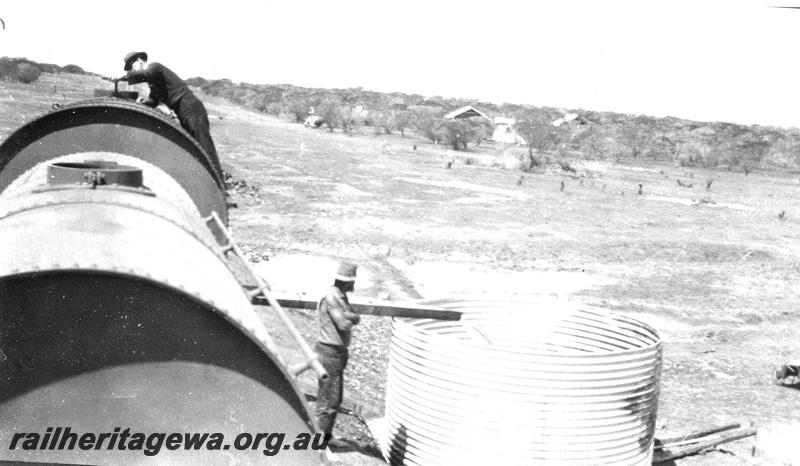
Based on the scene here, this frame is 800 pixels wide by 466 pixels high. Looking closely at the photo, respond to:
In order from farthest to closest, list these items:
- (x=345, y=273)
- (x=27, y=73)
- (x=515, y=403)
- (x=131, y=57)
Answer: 1. (x=27, y=73)
2. (x=131, y=57)
3. (x=345, y=273)
4. (x=515, y=403)

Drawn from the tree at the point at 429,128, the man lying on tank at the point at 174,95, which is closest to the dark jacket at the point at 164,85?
the man lying on tank at the point at 174,95

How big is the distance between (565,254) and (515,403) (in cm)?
1554

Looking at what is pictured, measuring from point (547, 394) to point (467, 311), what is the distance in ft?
8.33

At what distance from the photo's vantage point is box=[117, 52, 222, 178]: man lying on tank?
834cm

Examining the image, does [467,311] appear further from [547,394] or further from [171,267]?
[171,267]

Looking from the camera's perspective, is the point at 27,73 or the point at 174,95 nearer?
the point at 174,95

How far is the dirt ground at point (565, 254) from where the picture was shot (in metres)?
11.8

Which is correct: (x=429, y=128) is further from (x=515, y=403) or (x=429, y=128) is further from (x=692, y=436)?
(x=515, y=403)

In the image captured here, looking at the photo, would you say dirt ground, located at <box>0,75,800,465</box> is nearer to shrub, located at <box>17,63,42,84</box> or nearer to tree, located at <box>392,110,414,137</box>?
shrub, located at <box>17,63,42,84</box>

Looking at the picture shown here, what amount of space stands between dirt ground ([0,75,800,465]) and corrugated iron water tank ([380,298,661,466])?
1011 mm

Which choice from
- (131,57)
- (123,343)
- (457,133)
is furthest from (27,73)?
(123,343)

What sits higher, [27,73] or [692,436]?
[27,73]

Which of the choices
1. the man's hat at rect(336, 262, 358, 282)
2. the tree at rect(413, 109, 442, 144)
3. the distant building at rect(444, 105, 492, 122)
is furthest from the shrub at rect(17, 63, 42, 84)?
the man's hat at rect(336, 262, 358, 282)

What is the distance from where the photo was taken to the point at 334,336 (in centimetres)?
707
